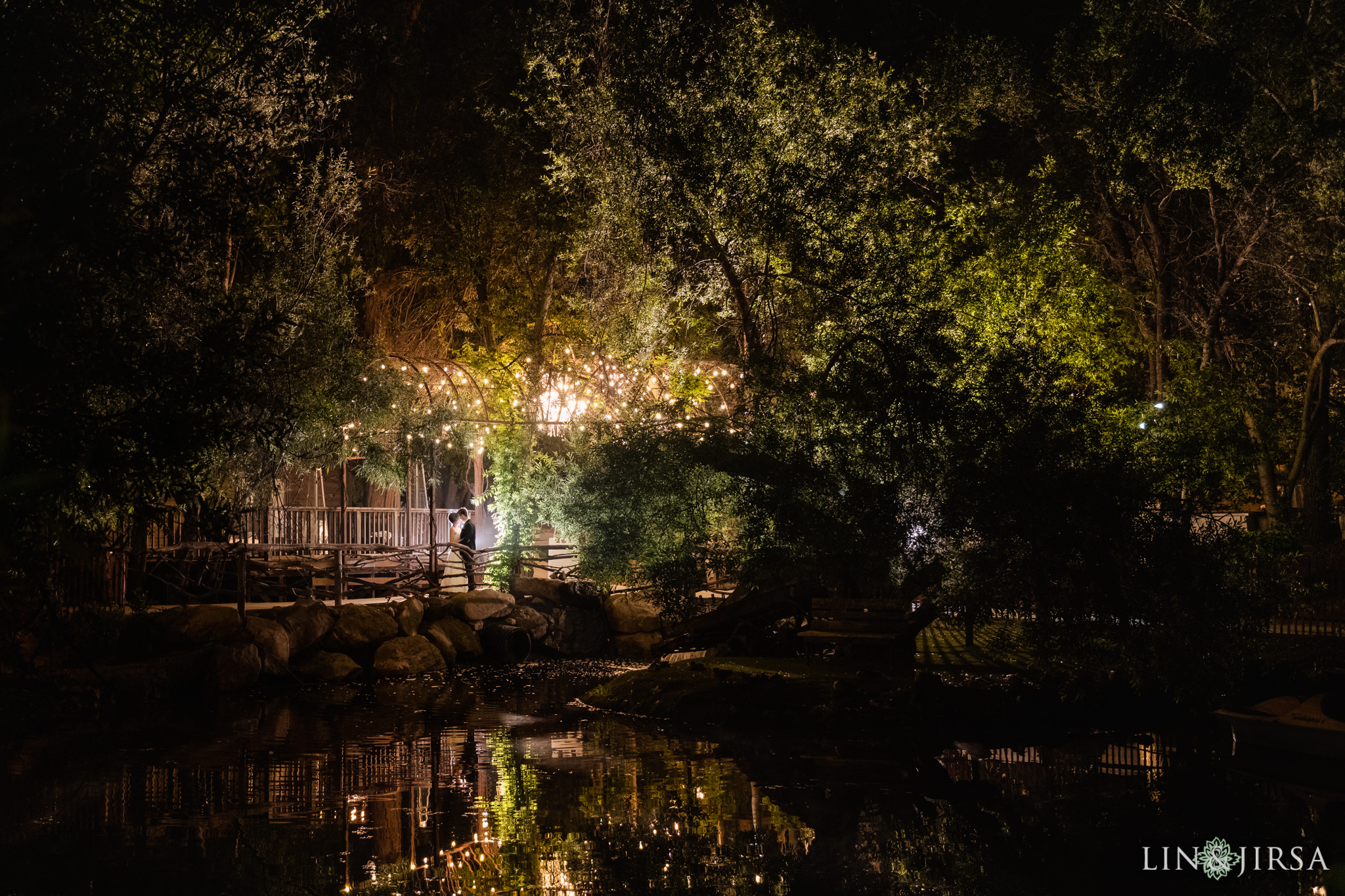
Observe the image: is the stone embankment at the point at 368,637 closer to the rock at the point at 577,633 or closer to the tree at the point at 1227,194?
the rock at the point at 577,633

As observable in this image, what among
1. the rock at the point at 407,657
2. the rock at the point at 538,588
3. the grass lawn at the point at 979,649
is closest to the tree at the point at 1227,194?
the grass lawn at the point at 979,649

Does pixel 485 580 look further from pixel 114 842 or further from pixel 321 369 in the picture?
pixel 114 842

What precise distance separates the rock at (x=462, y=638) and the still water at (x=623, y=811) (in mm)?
5774

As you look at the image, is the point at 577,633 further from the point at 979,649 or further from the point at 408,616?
the point at 979,649

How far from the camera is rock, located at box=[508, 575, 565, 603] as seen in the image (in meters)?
21.5

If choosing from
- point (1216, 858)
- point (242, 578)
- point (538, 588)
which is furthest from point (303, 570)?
point (1216, 858)

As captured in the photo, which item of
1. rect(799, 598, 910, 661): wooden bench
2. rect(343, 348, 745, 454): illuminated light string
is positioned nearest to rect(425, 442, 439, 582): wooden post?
rect(343, 348, 745, 454): illuminated light string

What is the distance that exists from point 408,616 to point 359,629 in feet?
3.25

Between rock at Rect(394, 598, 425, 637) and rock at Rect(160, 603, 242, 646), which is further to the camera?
rock at Rect(394, 598, 425, 637)

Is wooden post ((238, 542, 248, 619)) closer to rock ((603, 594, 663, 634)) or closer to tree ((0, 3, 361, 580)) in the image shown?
rock ((603, 594, 663, 634))

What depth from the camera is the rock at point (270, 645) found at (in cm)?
1691

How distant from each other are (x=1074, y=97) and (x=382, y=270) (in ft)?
54.7

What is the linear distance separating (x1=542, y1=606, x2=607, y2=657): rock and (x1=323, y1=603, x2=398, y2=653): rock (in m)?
3.29

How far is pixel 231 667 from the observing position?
16203 mm
